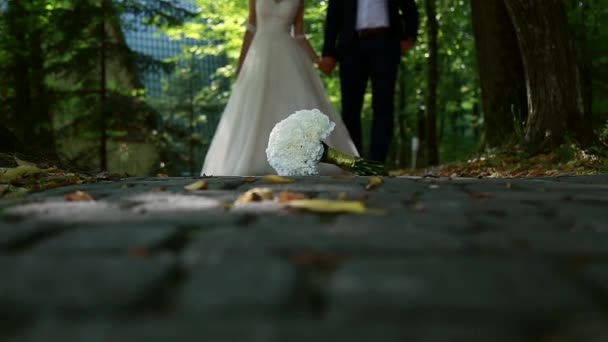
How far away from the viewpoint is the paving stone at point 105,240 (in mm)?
1567

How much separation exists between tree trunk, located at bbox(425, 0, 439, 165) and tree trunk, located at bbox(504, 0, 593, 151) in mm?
7703

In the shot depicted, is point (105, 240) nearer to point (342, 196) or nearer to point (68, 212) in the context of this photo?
point (68, 212)

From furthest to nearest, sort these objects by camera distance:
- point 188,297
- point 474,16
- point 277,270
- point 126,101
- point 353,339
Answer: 1. point 126,101
2. point 474,16
3. point 277,270
4. point 188,297
5. point 353,339

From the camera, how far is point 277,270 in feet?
4.49

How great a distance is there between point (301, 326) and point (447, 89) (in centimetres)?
1981

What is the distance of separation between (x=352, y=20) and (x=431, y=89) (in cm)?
944

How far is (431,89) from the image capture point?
15258 mm

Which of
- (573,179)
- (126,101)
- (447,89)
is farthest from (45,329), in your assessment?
(447,89)

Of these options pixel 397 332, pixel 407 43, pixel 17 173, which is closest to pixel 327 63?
pixel 407 43

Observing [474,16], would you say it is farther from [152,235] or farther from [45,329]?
[45,329]

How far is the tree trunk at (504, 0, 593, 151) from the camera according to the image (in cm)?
722

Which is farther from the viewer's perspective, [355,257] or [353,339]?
[355,257]

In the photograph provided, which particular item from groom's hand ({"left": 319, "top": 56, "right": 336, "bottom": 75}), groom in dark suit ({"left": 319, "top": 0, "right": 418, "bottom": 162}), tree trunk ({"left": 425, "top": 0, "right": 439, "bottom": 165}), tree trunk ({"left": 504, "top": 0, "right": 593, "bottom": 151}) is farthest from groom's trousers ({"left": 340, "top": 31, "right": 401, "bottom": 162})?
tree trunk ({"left": 425, "top": 0, "right": 439, "bottom": 165})

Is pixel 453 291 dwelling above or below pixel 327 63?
below
